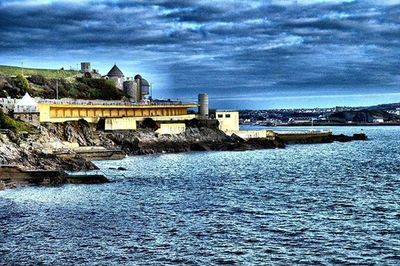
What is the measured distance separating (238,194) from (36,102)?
175ft

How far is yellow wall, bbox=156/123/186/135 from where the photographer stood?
374 ft

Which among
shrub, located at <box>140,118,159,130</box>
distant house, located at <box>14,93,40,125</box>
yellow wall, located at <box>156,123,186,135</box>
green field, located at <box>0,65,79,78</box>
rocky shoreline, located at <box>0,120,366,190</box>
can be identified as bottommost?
rocky shoreline, located at <box>0,120,366,190</box>

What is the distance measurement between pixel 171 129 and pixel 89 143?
23.7 m

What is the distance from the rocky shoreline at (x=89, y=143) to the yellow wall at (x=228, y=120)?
28.7 feet

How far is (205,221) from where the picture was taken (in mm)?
40000

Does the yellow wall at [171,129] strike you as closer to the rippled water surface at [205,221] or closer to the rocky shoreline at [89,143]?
the rocky shoreline at [89,143]

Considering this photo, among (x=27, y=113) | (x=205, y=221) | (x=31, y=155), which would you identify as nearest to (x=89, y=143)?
(x=27, y=113)

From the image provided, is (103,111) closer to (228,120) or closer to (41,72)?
(228,120)

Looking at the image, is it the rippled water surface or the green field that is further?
the green field

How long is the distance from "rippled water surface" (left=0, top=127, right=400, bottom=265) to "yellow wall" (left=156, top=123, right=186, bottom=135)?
44287 mm

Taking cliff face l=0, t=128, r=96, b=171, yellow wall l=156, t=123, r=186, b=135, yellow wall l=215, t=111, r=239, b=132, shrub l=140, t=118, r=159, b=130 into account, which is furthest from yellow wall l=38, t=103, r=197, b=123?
cliff face l=0, t=128, r=96, b=171

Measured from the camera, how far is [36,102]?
97125 millimetres

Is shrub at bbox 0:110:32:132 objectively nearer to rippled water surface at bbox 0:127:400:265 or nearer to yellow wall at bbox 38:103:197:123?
yellow wall at bbox 38:103:197:123

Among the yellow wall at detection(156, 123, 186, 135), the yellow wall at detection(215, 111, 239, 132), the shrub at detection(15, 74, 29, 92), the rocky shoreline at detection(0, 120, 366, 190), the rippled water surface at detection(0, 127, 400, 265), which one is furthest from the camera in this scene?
the yellow wall at detection(215, 111, 239, 132)
